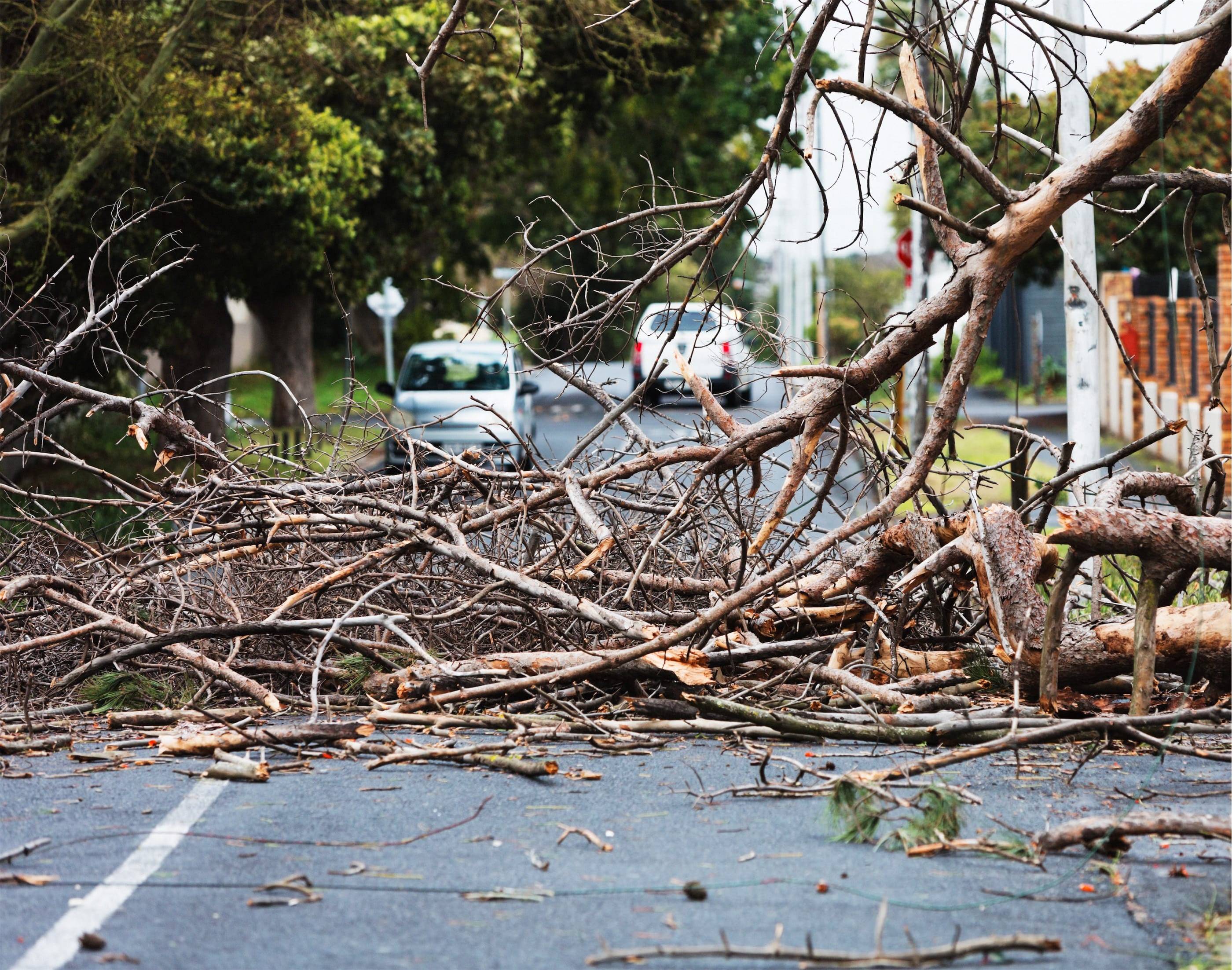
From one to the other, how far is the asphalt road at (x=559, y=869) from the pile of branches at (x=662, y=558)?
1.91 feet

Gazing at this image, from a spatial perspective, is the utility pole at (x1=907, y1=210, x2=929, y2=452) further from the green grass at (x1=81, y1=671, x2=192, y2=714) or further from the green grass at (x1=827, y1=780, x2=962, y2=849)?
the green grass at (x1=827, y1=780, x2=962, y2=849)

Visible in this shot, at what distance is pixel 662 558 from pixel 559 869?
3.55m

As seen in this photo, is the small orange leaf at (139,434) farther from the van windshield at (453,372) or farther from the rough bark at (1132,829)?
the van windshield at (453,372)

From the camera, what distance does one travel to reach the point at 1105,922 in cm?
394

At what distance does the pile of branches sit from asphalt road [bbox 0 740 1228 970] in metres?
A: 0.58

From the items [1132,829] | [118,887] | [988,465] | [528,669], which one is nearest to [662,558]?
[528,669]

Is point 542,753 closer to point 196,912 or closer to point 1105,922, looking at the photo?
point 196,912

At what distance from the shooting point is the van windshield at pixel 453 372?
21594 millimetres

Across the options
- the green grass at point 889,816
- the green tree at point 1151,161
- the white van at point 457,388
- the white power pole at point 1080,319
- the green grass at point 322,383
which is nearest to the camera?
the green grass at point 889,816

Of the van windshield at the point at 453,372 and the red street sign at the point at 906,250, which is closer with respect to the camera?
the van windshield at the point at 453,372

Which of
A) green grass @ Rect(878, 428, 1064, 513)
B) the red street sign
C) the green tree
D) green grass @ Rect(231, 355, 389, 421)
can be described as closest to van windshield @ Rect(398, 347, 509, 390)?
green grass @ Rect(231, 355, 389, 421)

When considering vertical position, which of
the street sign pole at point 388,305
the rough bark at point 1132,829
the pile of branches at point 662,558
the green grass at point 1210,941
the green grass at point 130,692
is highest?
the street sign pole at point 388,305

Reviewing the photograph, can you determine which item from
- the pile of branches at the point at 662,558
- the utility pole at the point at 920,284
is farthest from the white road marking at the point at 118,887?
the utility pole at the point at 920,284

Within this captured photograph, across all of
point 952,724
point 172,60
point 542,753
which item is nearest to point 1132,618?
point 952,724
